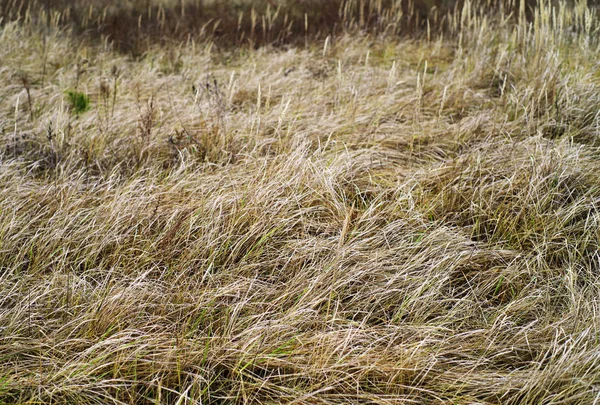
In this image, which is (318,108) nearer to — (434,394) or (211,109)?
(211,109)

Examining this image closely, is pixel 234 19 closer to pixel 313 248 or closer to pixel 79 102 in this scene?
pixel 79 102

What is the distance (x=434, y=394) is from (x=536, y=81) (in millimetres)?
2647

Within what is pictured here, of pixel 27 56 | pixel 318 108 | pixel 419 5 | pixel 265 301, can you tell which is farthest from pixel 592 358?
pixel 419 5

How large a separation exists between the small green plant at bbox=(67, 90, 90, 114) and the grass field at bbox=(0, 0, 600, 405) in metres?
0.03

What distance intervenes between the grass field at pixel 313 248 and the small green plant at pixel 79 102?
27mm

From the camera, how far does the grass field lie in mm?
1615

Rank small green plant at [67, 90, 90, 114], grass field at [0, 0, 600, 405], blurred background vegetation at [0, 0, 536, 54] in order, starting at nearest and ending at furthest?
Answer: grass field at [0, 0, 600, 405], small green plant at [67, 90, 90, 114], blurred background vegetation at [0, 0, 536, 54]

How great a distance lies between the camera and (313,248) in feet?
6.89

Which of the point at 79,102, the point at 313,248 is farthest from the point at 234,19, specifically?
the point at 313,248

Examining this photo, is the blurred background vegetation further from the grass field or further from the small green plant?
the grass field

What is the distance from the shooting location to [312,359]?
5.44ft

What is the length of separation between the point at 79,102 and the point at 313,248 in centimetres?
248

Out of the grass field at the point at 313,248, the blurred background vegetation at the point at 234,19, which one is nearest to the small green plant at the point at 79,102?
the grass field at the point at 313,248

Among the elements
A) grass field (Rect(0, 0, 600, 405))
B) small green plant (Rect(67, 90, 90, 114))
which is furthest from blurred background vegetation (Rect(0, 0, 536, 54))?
grass field (Rect(0, 0, 600, 405))
